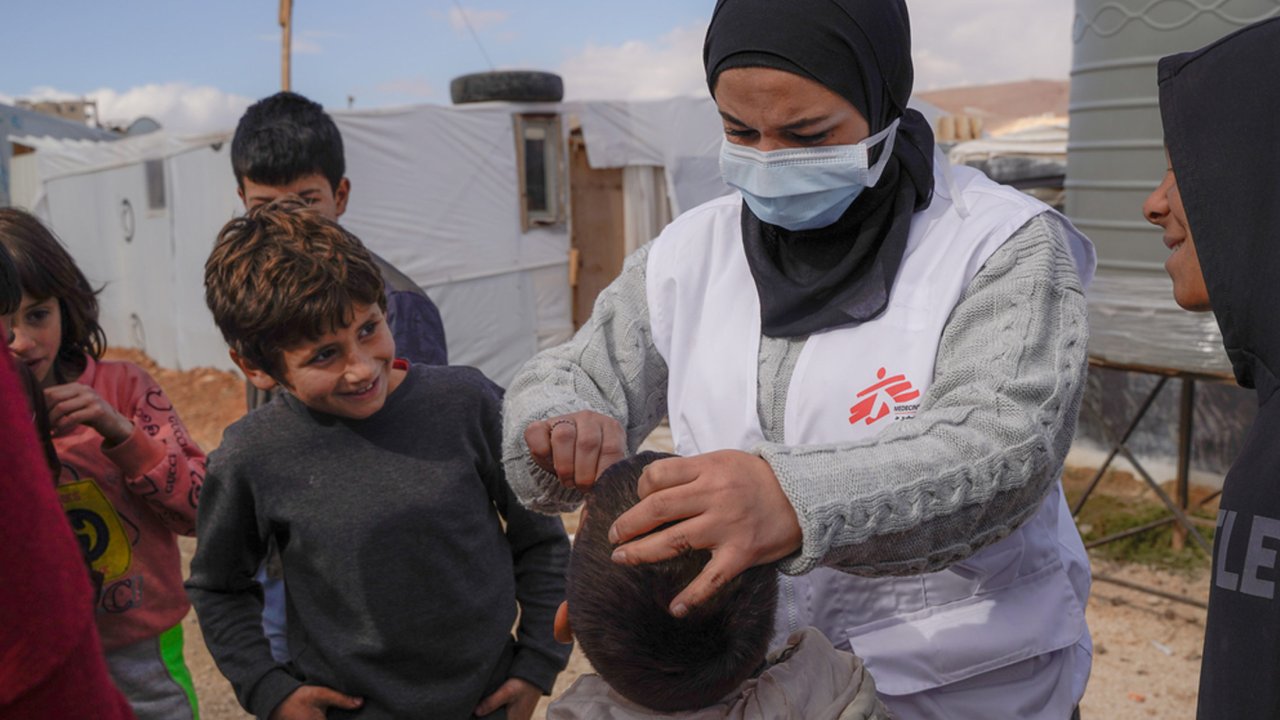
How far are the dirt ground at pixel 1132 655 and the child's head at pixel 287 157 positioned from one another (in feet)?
7.92

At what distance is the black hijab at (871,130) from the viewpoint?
58.9 inches

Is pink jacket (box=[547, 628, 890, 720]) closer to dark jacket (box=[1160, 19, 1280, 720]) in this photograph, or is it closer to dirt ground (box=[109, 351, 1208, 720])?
dark jacket (box=[1160, 19, 1280, 720])

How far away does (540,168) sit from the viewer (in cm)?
1179

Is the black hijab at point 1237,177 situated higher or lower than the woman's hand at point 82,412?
higher

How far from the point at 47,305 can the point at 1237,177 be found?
2319 mm

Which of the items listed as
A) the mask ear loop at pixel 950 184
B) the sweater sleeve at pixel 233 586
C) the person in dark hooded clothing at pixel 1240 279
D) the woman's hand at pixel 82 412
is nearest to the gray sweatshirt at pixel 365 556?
the sweater sleeve at pixel 233 586

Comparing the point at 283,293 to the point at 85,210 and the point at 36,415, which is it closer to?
the point at 36,415

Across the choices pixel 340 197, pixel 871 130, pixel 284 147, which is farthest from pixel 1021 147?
pixel 871 130

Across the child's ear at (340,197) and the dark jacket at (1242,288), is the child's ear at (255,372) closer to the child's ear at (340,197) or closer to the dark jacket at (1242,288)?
the child's ear at (340,197)

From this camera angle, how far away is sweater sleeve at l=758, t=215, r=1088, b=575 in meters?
1.09

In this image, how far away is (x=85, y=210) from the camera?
55.8ft

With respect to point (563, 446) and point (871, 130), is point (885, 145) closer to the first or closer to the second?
point (871, 130)

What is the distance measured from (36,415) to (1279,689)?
2.19 meters

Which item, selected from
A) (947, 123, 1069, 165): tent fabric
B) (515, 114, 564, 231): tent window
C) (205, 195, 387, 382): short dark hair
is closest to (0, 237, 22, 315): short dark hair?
(205, 195, 387, 382): short dark hair
